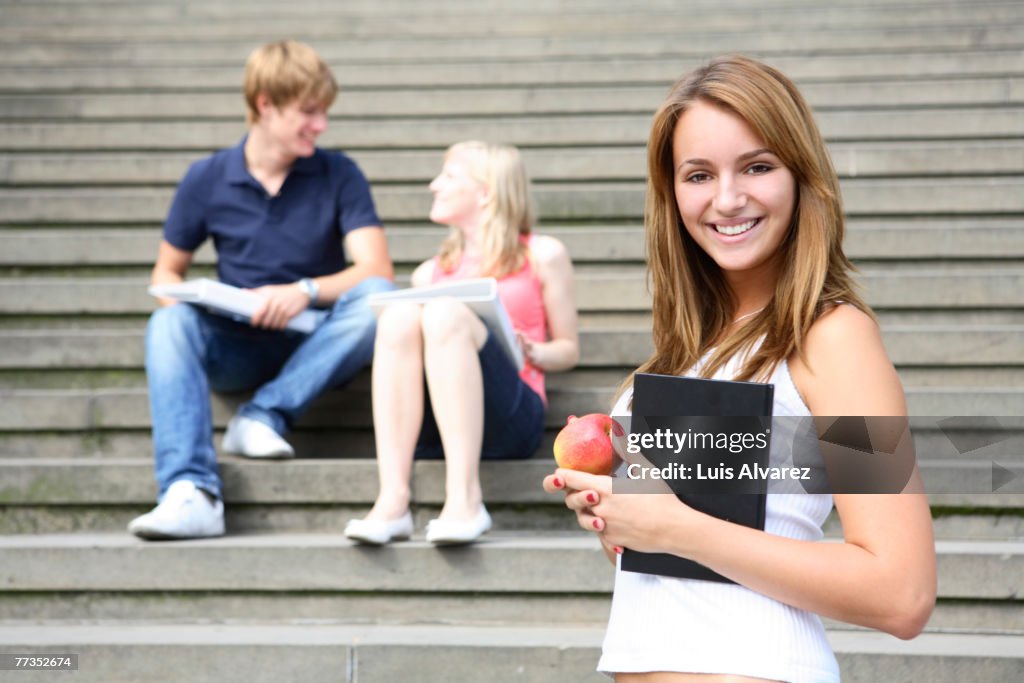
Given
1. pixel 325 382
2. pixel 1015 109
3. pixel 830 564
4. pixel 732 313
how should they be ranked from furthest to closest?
pixel 1015 109 → pixel 325 382 → pixel 732 313 → pixel 830 564

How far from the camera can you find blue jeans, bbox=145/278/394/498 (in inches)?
124

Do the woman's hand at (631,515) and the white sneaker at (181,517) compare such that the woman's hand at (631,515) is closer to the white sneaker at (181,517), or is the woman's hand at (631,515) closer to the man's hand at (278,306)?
the white sneaker at (181,517)

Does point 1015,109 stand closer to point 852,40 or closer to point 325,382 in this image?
point 852,40

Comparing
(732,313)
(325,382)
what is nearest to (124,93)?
(325,382)

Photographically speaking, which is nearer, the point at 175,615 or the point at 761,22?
the point at 175,615

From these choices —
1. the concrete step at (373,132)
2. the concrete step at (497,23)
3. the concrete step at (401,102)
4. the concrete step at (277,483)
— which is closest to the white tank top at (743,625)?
the concrete step at (277,483)

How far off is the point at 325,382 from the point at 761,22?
11.7ft

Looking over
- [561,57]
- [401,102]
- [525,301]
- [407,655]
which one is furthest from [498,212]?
[561,57]

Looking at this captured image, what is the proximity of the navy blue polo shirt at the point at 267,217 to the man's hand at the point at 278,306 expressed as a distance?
256 millimetres

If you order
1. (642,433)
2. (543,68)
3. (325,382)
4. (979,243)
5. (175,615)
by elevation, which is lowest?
(175,615)

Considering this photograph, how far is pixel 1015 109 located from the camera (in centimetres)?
494

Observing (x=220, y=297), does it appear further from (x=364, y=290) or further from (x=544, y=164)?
(x=544, y=164)

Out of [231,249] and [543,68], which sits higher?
[543,68]

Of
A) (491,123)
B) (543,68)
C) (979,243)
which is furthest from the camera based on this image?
(543,68)
